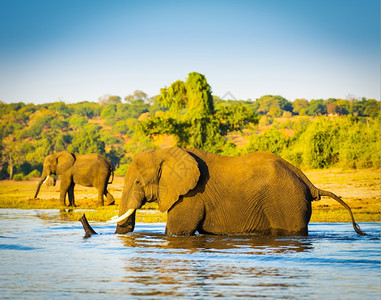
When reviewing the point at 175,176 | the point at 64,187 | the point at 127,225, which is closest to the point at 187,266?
the point at 175,176

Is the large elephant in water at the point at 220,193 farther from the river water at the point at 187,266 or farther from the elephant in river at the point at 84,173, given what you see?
the elephant in river at the point at 84,173

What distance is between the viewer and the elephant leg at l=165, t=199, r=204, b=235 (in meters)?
10.5

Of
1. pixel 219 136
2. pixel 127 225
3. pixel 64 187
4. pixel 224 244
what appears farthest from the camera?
pixel 219 136

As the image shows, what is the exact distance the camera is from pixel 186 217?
1053cm

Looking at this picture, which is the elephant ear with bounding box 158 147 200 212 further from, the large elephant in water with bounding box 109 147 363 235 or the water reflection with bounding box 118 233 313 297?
the water reflection with bounding box 118 233 313 297

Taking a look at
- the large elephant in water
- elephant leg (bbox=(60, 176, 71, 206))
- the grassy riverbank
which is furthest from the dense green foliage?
the large elephant in water

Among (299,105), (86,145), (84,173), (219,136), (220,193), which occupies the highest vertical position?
(299,105)

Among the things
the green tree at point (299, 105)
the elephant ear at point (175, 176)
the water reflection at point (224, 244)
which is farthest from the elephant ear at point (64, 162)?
the green tree at point (299, 105)

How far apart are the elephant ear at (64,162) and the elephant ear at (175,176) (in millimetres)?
12663

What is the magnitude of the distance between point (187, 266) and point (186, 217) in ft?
7.31

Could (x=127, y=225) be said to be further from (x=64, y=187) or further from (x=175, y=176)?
(x=64, y=187)

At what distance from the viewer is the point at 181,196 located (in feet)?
34.7

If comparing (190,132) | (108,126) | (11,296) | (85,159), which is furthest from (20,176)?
(108,126)

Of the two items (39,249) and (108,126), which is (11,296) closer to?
(39,249)
